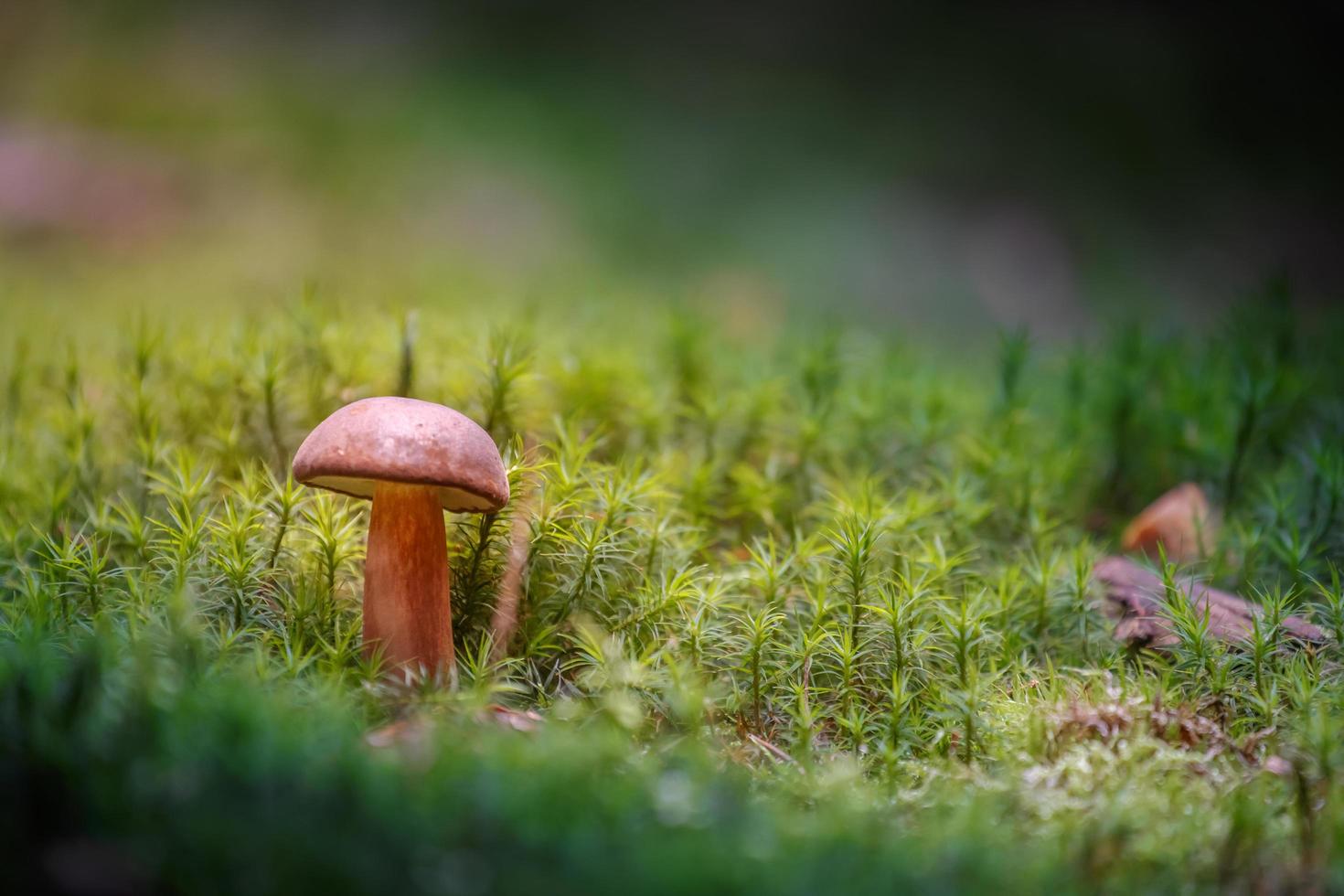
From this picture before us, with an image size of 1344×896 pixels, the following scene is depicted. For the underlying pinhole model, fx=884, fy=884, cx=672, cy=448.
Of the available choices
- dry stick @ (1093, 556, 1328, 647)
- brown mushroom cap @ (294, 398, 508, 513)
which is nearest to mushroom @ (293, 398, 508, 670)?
brown mushroom cap @ (294, 398, 508, 513)

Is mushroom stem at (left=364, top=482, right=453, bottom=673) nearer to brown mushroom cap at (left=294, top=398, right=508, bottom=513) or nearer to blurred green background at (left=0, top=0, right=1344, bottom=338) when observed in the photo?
brown mushroom cap at (left=294, top=398, right=508, bottom=513)

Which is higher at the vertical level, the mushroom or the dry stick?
the mushroom

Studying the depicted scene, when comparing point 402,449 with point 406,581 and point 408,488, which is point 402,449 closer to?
point 408,488

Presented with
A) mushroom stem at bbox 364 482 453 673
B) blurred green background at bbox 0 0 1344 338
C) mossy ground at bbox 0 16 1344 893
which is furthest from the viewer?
blurred green background at bbox 0 0 1344 338

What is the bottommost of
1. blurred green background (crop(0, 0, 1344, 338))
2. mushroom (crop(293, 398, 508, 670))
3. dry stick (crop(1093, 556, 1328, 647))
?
dry stick (crop(1093, 556, 1328, 647))

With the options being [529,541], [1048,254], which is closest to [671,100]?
[1048,254]

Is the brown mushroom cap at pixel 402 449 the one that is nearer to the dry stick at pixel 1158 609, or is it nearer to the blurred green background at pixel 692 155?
the dry stick at pixel 1158 609

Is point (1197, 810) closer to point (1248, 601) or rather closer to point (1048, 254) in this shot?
point (1248, 601)
